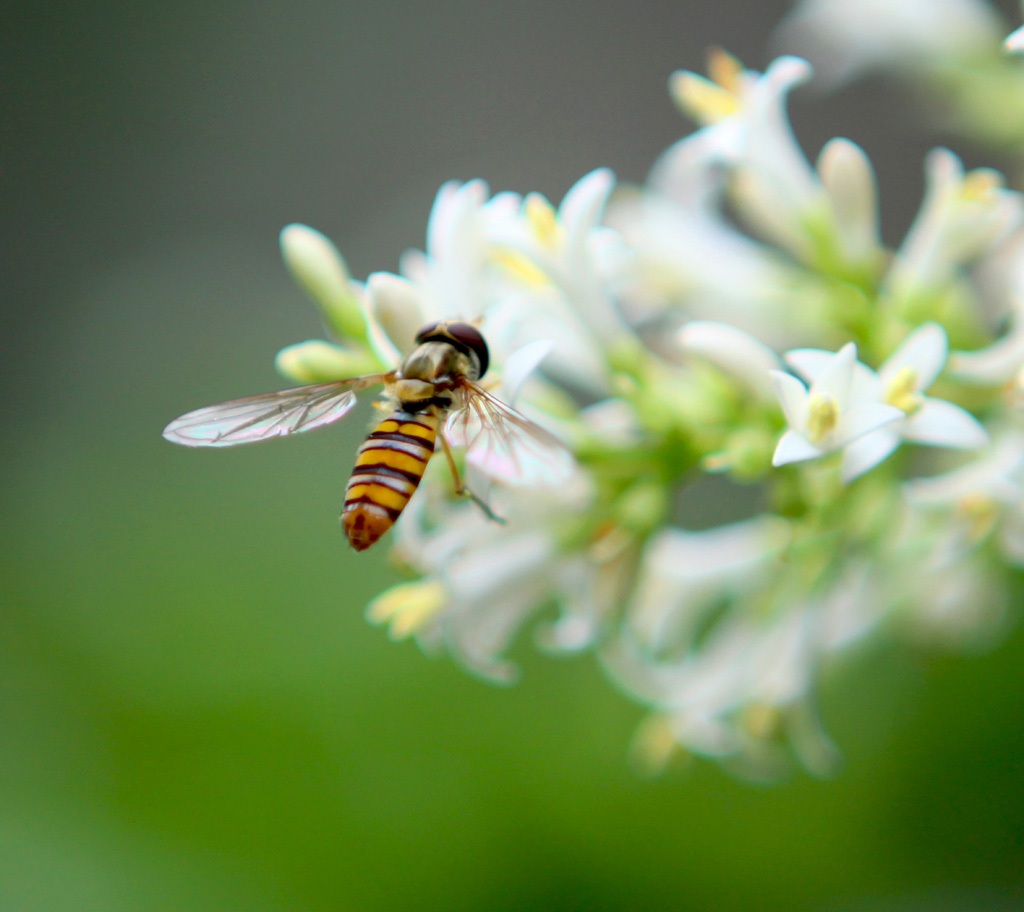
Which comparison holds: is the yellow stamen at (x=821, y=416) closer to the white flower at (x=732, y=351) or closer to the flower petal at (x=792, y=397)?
the flower petal at (x=792, y=397)

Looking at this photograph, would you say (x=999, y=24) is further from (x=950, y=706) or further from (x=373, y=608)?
(x=373, y=608)

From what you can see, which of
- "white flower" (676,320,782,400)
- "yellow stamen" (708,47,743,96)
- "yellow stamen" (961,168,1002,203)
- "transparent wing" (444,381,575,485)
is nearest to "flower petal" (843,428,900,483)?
"white flower" (676,320,782,400)

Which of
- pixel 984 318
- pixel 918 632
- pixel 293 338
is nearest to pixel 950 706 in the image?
pixel 918 632

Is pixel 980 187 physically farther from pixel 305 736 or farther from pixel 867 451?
pixel 305 736

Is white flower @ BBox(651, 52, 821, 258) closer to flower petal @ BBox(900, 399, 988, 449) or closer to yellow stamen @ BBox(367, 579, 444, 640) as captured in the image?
flower petal @ BBox(900, 399, 988, 449)

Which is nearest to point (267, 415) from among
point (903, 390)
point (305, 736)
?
point (903, 390)

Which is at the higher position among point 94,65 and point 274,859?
point 94,65
